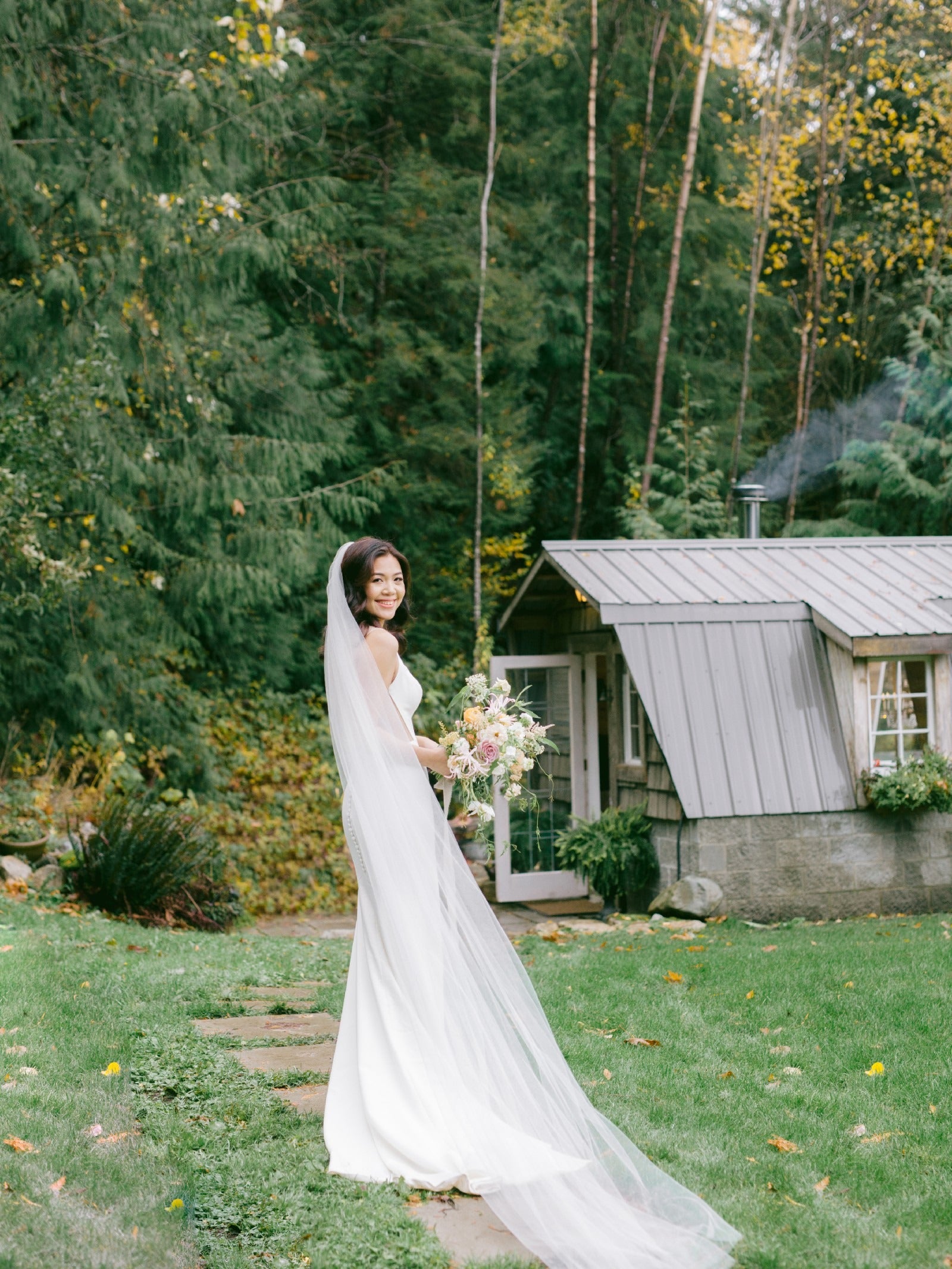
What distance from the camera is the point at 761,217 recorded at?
67.4 feet

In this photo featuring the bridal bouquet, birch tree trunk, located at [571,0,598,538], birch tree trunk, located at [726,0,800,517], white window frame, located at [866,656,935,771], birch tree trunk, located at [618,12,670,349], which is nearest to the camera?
the bridal bouquet

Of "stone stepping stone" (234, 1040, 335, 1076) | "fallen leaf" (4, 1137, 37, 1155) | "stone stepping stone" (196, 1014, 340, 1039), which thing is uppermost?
"stone stepping stone" (196, 1014, 340, 1039)

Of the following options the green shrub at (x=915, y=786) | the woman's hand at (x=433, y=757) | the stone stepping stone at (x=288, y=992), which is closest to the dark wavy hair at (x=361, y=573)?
the woman's hand at (x=433, y=757)

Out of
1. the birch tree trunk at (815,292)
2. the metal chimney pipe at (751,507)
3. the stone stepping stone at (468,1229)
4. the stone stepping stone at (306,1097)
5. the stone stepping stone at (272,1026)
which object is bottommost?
the stone stepping stone at (468,1229)

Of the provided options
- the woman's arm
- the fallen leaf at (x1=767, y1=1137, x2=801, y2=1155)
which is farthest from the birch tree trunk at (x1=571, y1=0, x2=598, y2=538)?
the fallen leaf at (x1=767, y1=1137, x2=801, y2=1155)

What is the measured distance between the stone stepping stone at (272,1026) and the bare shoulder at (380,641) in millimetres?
2002

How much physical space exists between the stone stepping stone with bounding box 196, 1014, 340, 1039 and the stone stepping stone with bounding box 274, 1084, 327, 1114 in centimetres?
A: 73

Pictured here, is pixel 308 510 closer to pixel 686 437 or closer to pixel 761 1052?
pixel 686 437

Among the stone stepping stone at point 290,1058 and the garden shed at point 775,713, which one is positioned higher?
the garden shed at point 775,713

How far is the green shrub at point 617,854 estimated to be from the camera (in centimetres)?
1051

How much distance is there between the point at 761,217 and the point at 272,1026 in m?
18.2

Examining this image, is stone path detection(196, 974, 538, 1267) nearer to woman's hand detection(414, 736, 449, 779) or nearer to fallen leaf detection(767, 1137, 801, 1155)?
fallen leaf detection(767, 1137, 801, 1155)

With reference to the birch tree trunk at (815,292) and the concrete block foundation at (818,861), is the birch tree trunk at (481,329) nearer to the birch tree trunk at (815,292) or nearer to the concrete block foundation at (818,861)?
the birch tree trunk at (815,292)

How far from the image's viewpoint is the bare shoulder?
14.6 ft
